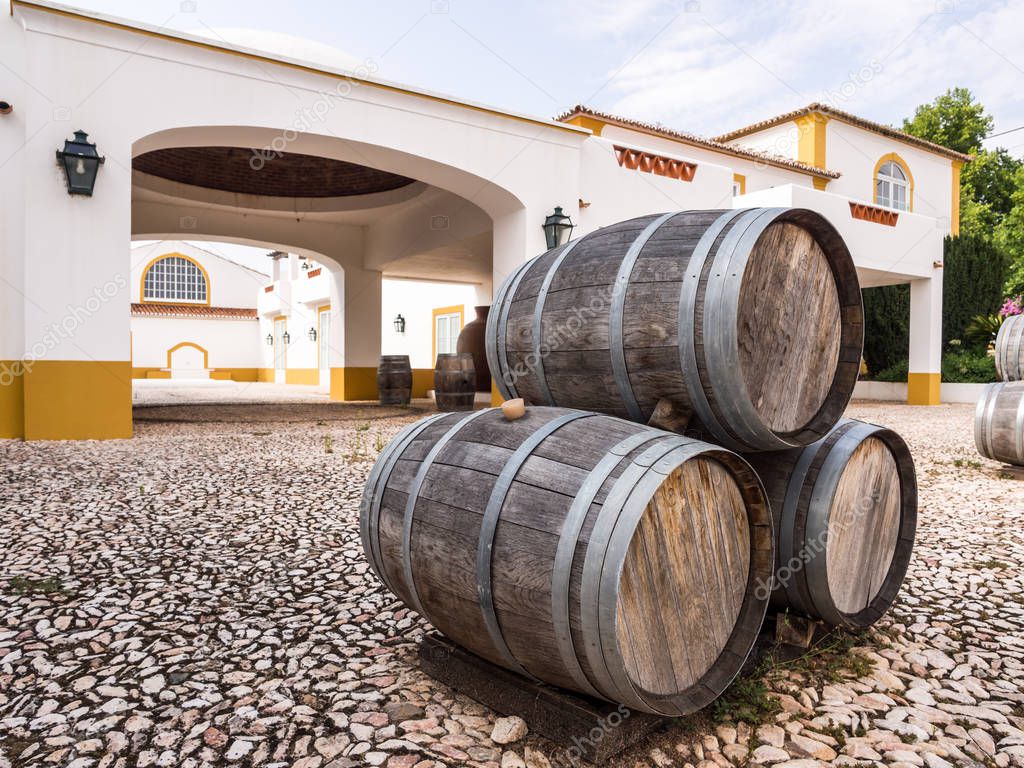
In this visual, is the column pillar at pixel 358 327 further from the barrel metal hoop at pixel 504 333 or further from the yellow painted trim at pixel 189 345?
the yellow painted trim at pixel 189 345

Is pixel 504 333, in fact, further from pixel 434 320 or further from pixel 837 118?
pixel 837 118

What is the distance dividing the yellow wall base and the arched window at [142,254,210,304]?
2157cm

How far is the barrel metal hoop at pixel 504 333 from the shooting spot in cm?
227

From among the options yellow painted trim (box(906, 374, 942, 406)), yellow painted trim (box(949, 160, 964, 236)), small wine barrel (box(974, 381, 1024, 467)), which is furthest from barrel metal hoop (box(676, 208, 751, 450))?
yellow painted trim (box(949, 160, 964, 236))

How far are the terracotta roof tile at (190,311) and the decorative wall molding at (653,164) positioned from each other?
2562 centimetres

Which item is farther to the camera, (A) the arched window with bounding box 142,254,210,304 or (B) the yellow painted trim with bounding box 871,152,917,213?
(A) the arched window with bounding box 142,254,210,304

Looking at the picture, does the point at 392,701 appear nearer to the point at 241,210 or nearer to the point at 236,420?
the point at 236,420

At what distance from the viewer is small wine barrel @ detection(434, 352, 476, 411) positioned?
9.03 m

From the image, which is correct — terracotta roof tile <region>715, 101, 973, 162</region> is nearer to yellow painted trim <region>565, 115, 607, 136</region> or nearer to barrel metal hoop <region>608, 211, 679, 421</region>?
yellow painted trim <region>565, 115, 607, 136</region>

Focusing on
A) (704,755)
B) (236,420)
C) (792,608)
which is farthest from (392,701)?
(236,420)

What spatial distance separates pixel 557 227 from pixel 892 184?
14777 millimetres

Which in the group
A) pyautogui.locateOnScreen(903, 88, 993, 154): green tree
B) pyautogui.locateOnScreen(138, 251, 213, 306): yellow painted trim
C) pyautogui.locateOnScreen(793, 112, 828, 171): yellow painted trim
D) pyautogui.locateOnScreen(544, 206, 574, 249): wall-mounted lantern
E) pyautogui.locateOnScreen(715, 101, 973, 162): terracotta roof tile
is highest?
pyautogui.locateOnScreen(903, 88, 993, 154): green tree

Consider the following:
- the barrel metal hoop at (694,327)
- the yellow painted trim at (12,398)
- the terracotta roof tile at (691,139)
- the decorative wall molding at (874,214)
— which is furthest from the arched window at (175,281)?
the barrel metal hoop at (694,327)

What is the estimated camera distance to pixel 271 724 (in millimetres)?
1538
